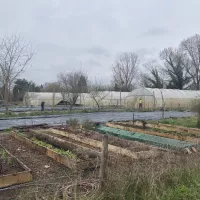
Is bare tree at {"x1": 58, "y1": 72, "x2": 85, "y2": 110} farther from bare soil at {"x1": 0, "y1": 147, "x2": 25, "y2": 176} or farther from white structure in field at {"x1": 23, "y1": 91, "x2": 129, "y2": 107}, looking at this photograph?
bare soil at {"x1": 0, "y1": 147, "x2": 25, "y2": 176}

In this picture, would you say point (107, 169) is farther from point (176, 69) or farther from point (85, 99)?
point (176, 69)

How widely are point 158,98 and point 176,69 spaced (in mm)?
18954

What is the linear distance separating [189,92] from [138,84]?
19.0m

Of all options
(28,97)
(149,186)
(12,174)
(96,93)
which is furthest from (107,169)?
(28,97)

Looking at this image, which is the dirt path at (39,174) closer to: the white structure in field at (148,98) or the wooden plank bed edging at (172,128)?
the wooden plank bed edging at (172,128)

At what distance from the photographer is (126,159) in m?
6.06

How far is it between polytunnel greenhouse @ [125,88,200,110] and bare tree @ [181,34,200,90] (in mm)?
15134

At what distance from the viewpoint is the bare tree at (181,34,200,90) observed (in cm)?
4731

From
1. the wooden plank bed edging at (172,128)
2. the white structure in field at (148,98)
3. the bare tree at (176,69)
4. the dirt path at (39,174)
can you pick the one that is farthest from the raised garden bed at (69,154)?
the bare tree at (176,69)

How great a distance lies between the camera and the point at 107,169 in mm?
3670

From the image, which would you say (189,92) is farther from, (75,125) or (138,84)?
(75,125)

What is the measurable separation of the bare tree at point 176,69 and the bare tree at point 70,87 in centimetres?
1810

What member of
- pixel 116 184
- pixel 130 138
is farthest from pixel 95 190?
pixel 130 138

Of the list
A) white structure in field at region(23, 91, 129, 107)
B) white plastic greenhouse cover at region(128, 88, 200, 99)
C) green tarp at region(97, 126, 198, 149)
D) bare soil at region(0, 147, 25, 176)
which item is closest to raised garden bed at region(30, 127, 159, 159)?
green tarp at region(97, 126, 198, 149)
